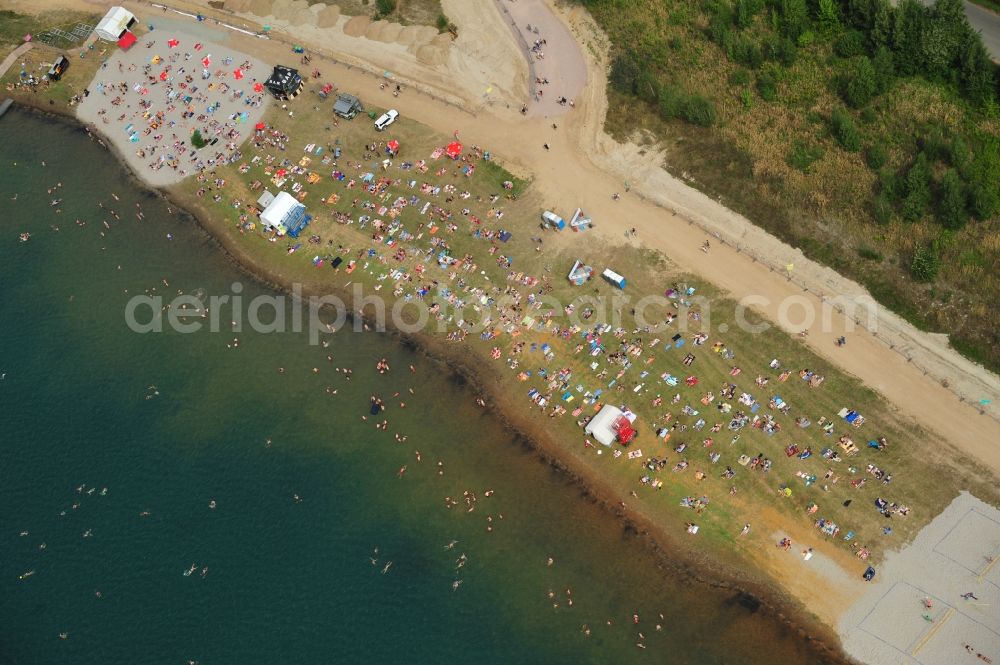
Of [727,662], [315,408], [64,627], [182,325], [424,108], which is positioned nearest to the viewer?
[727,662]

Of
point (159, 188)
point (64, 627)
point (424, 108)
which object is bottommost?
point (64, 627)

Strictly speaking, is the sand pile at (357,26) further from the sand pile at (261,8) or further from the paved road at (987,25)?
the paved road at (987,25)

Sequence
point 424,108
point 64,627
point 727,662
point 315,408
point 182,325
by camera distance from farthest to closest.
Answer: point 424,108 < point 182,325 < point 315,408 < point 64,627 < point 727,662

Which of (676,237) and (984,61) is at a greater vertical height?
(984,61)

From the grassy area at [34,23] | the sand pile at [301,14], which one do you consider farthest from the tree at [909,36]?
the grassy area at [34,23]

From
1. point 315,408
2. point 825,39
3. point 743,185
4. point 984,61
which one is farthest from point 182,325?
point 984,61

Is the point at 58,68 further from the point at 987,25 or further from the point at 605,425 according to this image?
the point at 987,25

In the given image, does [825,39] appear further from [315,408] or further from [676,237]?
[315,408]
